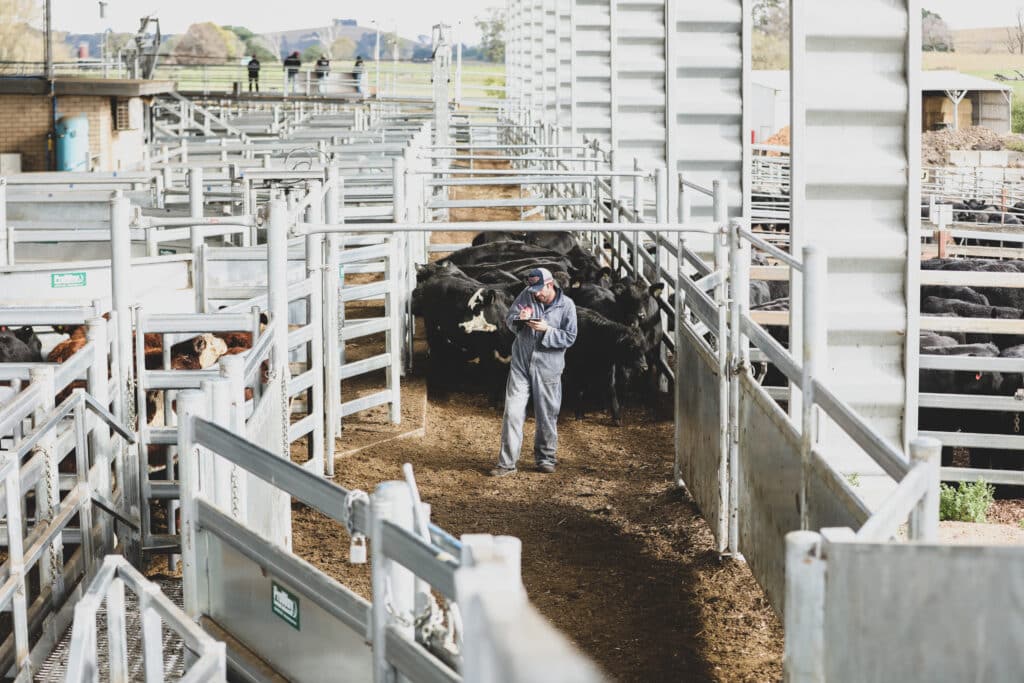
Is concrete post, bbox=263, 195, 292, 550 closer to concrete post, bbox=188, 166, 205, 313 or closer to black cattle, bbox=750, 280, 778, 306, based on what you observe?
concrete post, bbox=188, 166, 205, 313

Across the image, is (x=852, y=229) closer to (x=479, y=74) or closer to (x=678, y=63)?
(x=678, y=63)

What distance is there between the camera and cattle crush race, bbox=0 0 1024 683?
3.56 meters

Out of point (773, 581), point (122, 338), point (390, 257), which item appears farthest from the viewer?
point (390, 257)

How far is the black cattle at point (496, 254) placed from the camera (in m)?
16.0

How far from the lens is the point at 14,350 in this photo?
10.3 m

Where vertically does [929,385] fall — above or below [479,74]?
→ below

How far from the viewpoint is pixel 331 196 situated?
11336 mm

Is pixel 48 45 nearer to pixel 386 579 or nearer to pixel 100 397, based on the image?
pixel 100 397

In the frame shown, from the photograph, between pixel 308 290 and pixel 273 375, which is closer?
pixel 273 375

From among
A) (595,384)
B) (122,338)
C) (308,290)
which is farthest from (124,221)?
(595,384)

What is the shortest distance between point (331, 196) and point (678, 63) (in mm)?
6723

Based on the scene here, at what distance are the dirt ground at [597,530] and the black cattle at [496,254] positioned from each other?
8.48 feet

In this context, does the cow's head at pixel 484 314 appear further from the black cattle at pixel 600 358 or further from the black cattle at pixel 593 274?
the black cattle at pixel 593 274

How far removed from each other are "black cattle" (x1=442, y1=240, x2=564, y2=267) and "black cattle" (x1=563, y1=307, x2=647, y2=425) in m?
3.02
